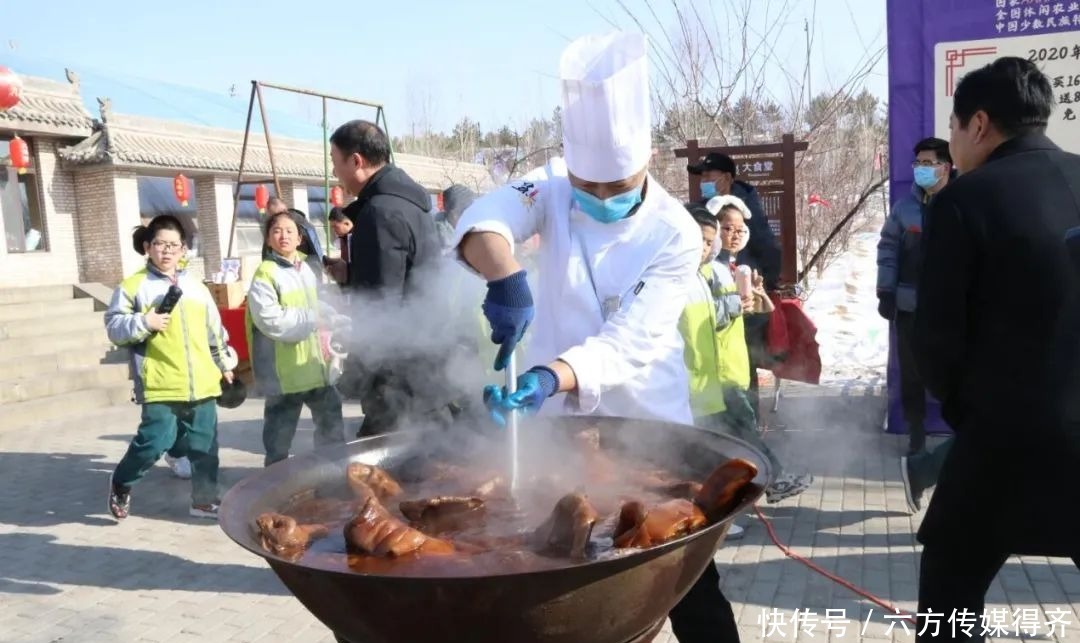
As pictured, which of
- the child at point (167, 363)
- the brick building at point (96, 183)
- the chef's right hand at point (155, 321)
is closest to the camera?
the chef's right hand at point (155, 321)

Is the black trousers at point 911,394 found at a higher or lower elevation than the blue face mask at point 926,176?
lower

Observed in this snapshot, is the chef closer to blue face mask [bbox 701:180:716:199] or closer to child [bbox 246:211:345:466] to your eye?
child [bbox 246:211:345:466]

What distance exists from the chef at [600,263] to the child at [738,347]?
8.07 ft

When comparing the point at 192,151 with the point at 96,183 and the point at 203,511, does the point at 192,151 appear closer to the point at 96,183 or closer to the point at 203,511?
the point at 96,183

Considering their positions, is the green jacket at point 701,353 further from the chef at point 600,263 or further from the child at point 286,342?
the child at point 286,342

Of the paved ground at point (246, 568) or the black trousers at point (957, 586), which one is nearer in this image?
the black trousers at point (957, 586)

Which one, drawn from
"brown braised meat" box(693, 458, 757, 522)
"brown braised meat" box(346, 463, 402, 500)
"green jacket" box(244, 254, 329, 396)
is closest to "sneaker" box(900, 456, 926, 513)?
"brown braised meat" box(693, 458, 757, 522)

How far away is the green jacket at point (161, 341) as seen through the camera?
5156mm

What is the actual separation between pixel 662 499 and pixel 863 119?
42.4ft

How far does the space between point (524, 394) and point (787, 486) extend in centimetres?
392

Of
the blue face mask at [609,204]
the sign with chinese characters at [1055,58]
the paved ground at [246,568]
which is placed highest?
the sign with chinese characters at [1055,58]

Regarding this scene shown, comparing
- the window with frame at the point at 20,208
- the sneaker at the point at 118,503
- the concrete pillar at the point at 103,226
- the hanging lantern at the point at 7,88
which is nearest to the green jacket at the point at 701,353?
the sneaker at the point at 118,503

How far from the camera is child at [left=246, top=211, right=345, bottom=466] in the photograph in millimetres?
5406

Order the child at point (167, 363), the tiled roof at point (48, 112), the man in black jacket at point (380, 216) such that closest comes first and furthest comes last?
the man in black jacket at point (380, 216), the child at point (167, 363), the tiled roof at point (48, 112)
